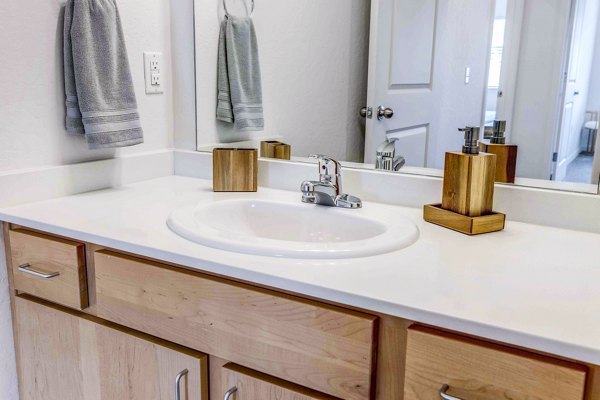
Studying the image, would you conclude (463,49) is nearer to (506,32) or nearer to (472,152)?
(506,32)

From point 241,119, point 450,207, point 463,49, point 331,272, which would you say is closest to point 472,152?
point 450,207

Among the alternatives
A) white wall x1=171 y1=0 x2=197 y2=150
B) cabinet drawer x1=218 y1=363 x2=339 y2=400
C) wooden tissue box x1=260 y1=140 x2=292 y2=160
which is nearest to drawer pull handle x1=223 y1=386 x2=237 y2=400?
cabinet drawer x1=218 y1=363 x2=339 y2=400

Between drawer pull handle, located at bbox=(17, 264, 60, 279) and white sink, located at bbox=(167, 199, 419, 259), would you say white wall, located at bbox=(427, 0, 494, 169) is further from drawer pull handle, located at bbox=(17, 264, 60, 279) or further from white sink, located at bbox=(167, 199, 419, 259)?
drawer pull handle, located at bbox=(17, 264, 60, 279)

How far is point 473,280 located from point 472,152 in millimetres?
355

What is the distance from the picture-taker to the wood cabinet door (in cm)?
96

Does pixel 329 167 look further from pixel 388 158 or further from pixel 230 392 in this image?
pixel 230 392

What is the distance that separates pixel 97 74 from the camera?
1286 mm

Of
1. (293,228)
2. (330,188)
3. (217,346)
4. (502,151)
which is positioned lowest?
(217,346)

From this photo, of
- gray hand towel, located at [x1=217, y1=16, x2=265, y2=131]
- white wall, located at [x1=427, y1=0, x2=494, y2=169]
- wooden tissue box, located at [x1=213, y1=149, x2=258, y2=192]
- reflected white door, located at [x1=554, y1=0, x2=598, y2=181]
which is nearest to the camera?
reflected white door, located at [x1=554, y1=0, x2=598, y2=181]

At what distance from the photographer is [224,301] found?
0.87 m

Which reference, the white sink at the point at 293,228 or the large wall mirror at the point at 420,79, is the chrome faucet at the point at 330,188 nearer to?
the white sink at the point at 293,228

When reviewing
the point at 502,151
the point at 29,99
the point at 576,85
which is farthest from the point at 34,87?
the point at 576,85

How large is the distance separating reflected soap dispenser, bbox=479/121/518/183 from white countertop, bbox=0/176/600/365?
0.11 metres

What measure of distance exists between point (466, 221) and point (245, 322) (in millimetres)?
482
